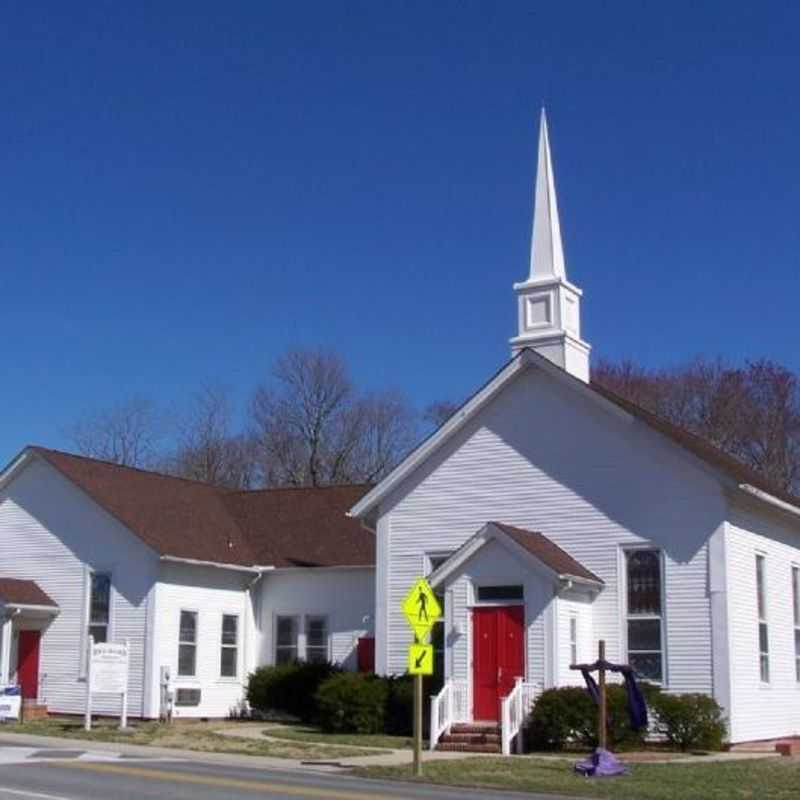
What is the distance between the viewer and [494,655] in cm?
2856

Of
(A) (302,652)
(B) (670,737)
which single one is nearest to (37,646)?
(A) (302,652)

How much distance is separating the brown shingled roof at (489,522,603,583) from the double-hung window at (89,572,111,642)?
418 inches

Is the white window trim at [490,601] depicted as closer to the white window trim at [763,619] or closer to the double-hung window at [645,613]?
the double-hung window at [645,613]

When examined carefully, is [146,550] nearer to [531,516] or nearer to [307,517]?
[307,517]

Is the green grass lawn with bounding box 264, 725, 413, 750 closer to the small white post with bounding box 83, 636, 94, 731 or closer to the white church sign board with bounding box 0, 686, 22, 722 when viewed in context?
the small white post with bounding box 83, 636, 94, 731

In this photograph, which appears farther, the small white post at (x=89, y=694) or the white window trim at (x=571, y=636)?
the small white post at (x=89, y=694)

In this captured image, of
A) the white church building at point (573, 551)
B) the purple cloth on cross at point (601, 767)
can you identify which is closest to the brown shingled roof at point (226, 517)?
the white church building at point (573, 551)

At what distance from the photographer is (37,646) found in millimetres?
34438

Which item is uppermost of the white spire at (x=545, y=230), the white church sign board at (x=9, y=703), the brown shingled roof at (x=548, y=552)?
the white spire at (x=545, y=230)

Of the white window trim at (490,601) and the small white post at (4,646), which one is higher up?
the white window trim at (490,601)

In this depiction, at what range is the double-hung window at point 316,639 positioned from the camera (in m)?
35.3

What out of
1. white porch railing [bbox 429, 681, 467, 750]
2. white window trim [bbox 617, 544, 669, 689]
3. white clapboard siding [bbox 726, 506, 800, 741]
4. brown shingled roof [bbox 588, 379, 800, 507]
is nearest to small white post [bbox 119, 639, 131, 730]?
white porch railing [bbox 429, 681, 467, 750]

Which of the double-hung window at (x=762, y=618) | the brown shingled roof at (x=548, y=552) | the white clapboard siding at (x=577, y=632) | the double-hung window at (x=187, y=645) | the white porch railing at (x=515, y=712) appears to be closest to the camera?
the white porch railing at (x=515, y=712)

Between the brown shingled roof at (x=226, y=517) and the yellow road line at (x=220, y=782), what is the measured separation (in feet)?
40.4
